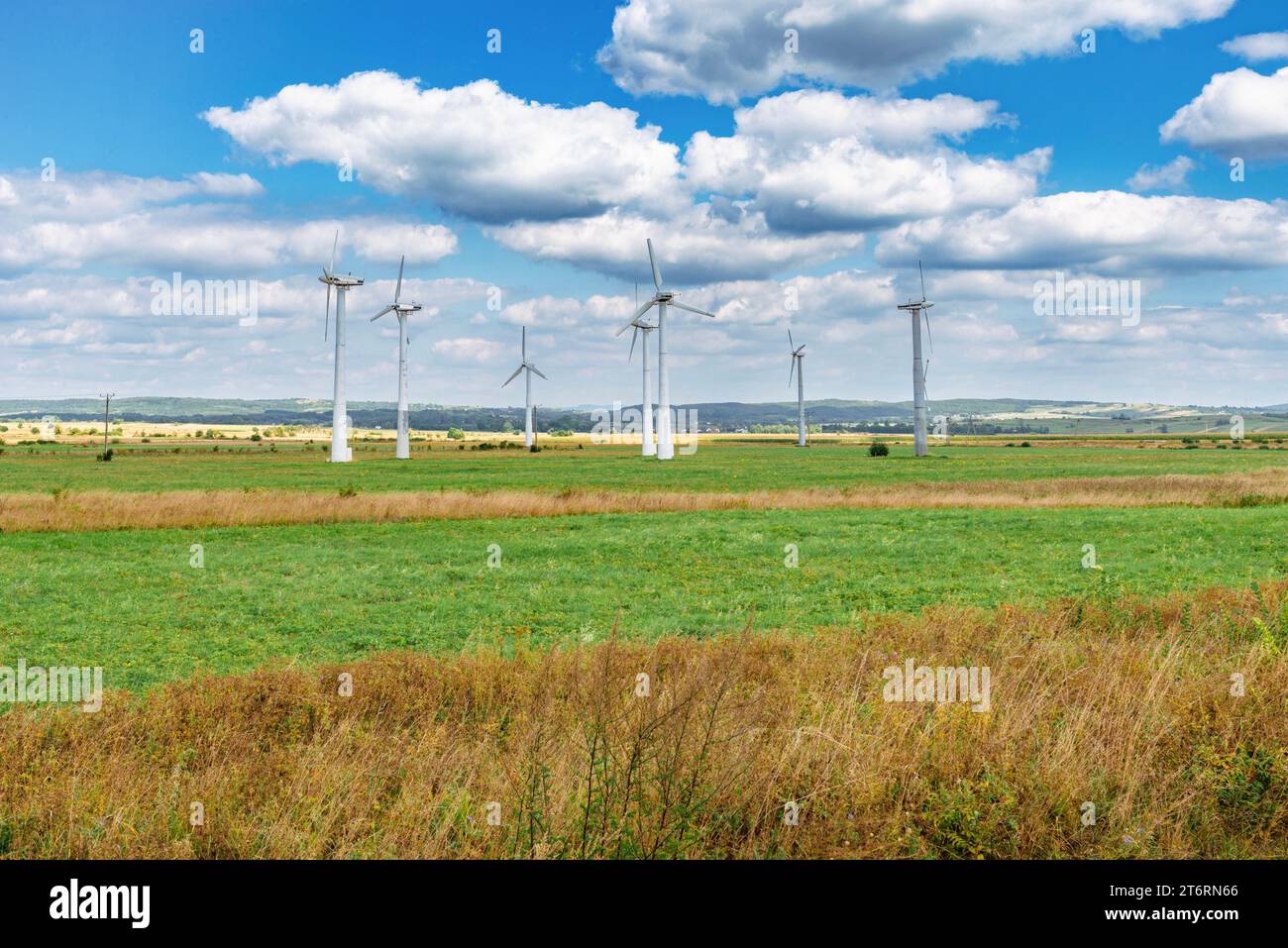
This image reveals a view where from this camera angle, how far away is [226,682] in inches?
497

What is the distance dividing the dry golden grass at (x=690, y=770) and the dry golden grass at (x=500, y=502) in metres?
32.2

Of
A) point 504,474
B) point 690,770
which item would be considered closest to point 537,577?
point 690,770

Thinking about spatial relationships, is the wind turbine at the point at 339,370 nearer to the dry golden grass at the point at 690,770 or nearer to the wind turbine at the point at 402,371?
the wind turbine at the point at 402,371

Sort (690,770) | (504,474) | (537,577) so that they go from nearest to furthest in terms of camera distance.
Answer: (690,770) → (537,577) → (504,474)

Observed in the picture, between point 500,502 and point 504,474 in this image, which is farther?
point 504,474

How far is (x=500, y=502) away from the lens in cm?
4662

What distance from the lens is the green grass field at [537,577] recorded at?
1903 centimetres

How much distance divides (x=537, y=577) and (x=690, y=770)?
19746 mm

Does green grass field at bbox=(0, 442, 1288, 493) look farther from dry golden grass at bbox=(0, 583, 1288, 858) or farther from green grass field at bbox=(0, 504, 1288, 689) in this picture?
dry golden grass at bbox=(0, 583, 1288, 858)

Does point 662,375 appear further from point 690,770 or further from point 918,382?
point 690,770

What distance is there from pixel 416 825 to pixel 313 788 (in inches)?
58.0

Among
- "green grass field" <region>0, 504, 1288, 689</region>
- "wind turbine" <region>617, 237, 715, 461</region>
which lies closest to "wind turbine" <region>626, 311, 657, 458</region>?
"wind turbine" <region>617, 237, 715, 461</region>
